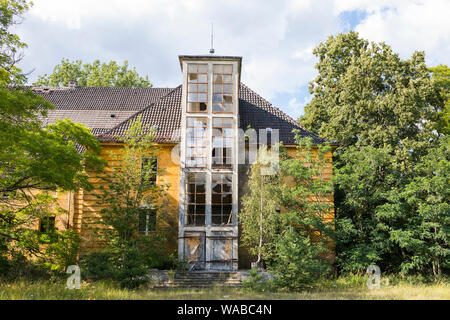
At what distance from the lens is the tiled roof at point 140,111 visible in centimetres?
1908

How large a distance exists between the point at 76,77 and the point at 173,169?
73.7 feet

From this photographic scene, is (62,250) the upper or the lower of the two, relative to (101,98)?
lower

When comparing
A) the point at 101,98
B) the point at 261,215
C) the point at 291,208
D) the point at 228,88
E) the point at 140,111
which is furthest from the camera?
the point at 101,98

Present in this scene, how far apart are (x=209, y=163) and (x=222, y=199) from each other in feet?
5.90

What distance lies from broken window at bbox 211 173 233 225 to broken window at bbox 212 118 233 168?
2.02ft

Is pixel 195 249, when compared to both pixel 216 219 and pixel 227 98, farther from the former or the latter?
pixel 227 98

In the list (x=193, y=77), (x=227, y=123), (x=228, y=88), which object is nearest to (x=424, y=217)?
(x=227, y=123)

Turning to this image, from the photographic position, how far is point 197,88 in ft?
61.1

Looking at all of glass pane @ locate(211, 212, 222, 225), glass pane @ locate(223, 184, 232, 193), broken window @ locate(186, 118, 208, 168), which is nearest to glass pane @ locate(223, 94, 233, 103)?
broken window @ locate(186, 118, 208, 168)

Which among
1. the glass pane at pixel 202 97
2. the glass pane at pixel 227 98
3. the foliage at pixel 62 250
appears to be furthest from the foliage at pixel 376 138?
the foliage at pixel 62 250

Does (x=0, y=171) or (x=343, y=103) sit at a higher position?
(x=343, y=103)

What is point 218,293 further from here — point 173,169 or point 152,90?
point 152,90

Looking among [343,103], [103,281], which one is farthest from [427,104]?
[103,281]

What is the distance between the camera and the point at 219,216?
57.4 ft
